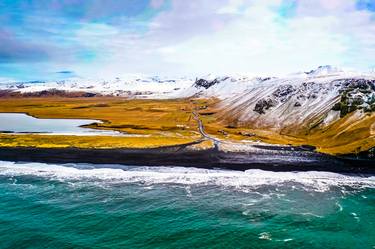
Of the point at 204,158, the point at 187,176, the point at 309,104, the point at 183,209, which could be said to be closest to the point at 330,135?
the point at 309,104

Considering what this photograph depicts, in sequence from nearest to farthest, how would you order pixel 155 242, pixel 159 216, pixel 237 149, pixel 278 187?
pixel 155 242
pixel 159 216
pixel 278 187
pixel 237 149

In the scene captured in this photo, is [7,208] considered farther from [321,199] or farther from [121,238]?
[321,199]

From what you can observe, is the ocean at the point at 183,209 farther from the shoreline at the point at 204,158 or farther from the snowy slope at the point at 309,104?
the snowy slope at the point at 309,104

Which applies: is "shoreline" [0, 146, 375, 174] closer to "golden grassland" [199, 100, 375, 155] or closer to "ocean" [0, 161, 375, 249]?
"ocean" [0, 161, 375, 249]

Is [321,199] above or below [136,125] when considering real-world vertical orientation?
below

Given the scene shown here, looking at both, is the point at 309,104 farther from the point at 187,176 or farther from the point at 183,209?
the point at 183,209

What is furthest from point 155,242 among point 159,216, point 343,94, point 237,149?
point 343,94

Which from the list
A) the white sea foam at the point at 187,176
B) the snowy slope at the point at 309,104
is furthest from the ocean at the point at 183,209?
the snowy slope at the point at 309,104
